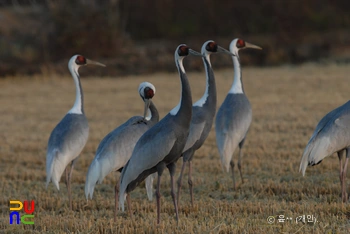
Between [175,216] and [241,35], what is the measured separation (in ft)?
108

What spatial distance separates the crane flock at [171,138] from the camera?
6617 mm

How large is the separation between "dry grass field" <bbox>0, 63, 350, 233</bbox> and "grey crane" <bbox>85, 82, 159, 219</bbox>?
46 cm

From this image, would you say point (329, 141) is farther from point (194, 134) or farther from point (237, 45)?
point (237, 45)

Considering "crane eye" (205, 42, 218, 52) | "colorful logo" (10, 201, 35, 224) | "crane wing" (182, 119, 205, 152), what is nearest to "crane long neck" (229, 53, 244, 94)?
"crane eye" (205, 42, 218, 52)

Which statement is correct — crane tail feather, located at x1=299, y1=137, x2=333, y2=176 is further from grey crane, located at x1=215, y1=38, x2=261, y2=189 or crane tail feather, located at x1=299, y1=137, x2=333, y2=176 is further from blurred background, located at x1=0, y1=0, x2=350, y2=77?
blurred background, located at x1=0, y1=0, x2=350, y2=77

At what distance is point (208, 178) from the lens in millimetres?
9391

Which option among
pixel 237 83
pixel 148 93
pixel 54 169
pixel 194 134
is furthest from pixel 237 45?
pixel 54 169

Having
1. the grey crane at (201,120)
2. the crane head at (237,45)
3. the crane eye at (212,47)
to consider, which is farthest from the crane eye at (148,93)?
the crane head at (237,45)

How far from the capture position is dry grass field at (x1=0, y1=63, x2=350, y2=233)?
21.6ft

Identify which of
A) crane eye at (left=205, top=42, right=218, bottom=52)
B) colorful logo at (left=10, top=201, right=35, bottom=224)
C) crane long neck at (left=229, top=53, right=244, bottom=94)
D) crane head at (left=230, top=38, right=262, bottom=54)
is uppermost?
crane head at (left=230, top=38, right=262, bottom=54)

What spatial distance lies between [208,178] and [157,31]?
112 feet

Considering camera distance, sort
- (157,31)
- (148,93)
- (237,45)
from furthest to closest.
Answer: (157,31) → (237,45) → (148,93)

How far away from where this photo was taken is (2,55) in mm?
31422

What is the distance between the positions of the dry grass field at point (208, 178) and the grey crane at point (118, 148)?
0.46m
